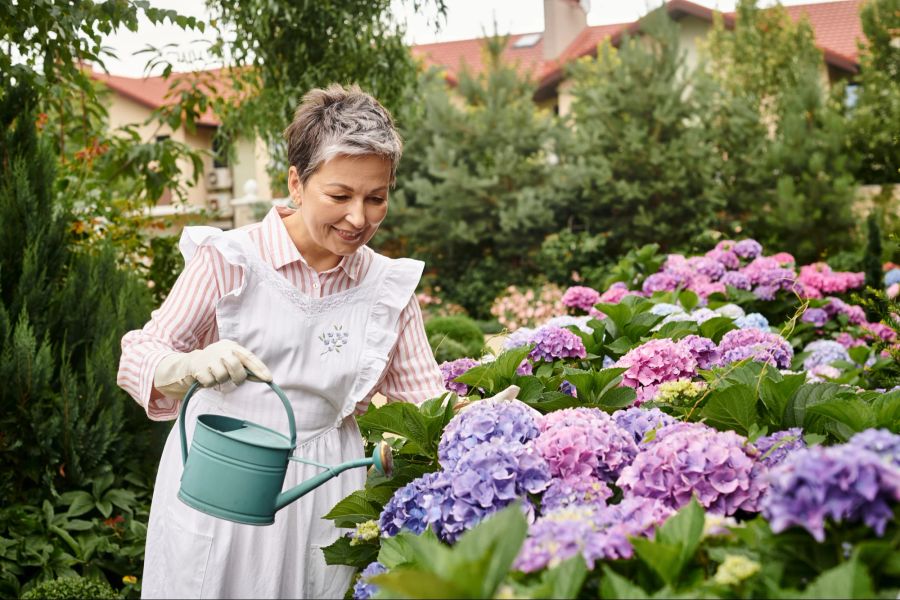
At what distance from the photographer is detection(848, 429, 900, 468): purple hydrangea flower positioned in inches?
42.3

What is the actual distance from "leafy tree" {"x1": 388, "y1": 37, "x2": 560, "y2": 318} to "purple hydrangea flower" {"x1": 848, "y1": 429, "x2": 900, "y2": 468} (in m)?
12.1

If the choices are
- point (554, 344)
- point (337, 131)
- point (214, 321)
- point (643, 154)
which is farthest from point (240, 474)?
point (643, 154)

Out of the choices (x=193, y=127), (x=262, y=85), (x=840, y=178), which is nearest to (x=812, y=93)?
(x=840, y=178)

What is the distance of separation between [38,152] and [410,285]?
2.62 m

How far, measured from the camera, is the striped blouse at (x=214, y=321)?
6.19 ft

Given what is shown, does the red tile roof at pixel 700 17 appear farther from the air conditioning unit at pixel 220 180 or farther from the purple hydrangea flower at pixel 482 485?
the purple hydrangea flower at pixel 482 485

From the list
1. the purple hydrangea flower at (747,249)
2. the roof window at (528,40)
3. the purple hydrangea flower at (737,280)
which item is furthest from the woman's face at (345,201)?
the roof window at (528,40)

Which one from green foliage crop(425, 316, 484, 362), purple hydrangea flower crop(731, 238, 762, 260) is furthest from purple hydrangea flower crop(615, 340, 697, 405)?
green foliage crop(425, 316, 484, 362)

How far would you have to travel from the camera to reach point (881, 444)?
3.54ft

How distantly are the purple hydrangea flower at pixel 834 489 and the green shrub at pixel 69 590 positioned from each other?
3.06 metres

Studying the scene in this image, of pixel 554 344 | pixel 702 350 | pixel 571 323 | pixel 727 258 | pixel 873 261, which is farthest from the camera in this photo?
pixel 873 261

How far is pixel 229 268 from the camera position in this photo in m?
2.00

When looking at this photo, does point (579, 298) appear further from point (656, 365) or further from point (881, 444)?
point (881, 444)

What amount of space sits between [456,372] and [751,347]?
2.62ft
